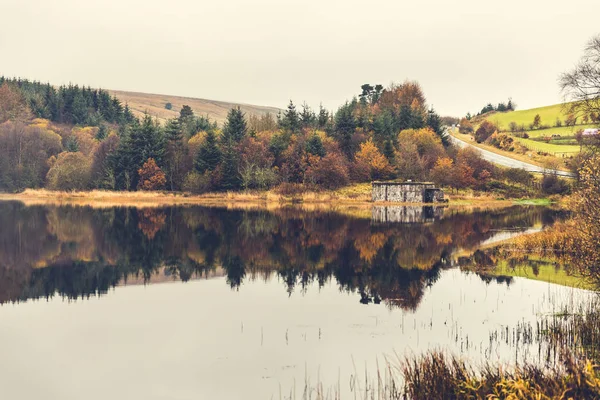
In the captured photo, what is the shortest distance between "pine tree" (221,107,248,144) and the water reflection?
1668 inches

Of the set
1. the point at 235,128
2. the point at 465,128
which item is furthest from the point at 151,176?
the point at 465,128

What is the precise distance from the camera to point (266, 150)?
97.7m

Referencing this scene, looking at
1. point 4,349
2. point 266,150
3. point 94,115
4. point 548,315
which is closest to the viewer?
point 4,349

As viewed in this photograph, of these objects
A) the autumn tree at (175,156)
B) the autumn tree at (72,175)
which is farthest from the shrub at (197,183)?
the autumn tree at (72,175)

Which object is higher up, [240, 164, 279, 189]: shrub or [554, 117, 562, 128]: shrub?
[554, 117, 562, 128]: shrub

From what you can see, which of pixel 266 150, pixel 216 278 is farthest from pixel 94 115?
pixel 216 278

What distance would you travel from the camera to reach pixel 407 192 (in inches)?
3324

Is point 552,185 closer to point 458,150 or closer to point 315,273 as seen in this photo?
point 458,150

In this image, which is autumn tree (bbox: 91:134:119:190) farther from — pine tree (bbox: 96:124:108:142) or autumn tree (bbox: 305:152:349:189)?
autumn tree (bbox: 305:152:349:189)

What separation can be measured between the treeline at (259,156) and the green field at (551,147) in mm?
22463

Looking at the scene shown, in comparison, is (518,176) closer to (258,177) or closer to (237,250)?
(258,177)

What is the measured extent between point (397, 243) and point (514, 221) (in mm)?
21440

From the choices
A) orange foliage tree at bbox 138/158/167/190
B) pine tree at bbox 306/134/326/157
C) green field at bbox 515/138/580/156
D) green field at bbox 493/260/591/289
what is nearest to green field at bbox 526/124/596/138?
green field at bbox 515/138/580/156

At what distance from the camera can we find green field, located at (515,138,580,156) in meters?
110
